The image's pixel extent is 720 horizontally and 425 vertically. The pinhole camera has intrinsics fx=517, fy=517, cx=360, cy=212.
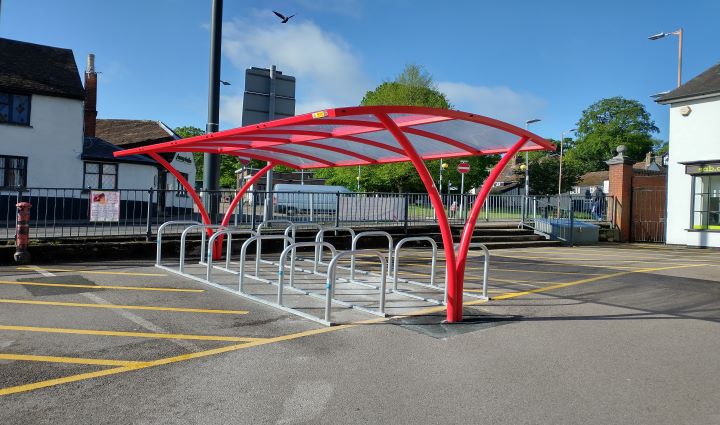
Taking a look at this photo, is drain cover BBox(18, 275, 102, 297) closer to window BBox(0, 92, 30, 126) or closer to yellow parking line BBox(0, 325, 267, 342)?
yellow parking line BBox(0, 325, 267, 342)

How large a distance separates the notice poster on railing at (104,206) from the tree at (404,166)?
110ft

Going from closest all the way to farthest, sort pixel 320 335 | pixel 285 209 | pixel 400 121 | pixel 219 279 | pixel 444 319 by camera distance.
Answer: pixel 320 335
pixel 444 319
pixel 400 121
pixel 219 279
pixel 285 209

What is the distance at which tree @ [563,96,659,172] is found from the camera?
3007 inches

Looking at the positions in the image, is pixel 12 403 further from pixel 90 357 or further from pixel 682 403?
pixel 682 403

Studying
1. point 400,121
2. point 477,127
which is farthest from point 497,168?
point 400,121

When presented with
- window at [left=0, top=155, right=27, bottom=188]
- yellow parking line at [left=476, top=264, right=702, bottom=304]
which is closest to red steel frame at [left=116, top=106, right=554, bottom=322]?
yellow parking line at [left=476, top=264, right=702, bottom=304]

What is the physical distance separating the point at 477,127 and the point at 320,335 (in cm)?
347

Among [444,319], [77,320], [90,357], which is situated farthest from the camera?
[444,319]

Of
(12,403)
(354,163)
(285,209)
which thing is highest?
(354,163)

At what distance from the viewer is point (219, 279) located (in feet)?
29.2

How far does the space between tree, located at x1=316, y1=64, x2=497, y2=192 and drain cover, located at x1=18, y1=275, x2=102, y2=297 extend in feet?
120

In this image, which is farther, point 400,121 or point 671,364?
point 400,121

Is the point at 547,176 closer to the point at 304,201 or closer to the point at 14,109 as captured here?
the point at 304,201

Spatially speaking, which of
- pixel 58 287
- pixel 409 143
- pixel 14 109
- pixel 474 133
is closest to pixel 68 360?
pixel 58 287
